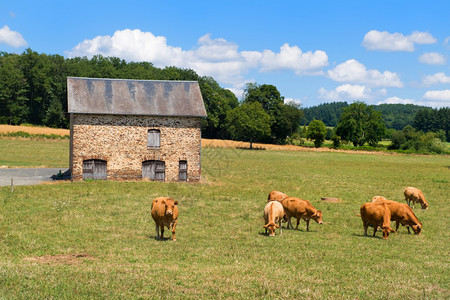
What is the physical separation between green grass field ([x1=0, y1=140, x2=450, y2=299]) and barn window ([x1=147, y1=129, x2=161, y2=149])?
10875 mm

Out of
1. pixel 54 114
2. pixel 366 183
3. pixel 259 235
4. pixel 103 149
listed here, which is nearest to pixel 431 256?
pixel 259 235

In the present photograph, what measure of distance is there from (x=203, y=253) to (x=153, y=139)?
25690 mm

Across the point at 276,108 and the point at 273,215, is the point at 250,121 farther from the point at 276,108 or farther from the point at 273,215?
the point at 273,215

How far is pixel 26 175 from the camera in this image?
38.9m

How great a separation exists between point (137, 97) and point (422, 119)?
15934 centimetres

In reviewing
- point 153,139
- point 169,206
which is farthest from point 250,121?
point 169,206

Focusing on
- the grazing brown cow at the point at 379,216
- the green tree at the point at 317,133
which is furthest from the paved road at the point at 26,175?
the green tree at the point at 317,133

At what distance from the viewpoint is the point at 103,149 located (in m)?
37.4

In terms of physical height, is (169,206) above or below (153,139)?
below

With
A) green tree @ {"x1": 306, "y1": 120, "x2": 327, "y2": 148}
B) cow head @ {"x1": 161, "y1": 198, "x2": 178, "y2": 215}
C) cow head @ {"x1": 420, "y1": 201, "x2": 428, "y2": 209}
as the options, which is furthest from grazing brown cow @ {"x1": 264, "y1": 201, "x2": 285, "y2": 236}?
green tree @ {"x1": 306, "y1": 120, "x2": 327, "y2": 148}

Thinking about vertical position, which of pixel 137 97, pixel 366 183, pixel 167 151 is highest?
pixel 137 97

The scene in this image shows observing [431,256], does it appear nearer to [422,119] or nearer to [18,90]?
[18,90]

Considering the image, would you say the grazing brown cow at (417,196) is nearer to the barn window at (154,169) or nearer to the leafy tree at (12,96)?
the barn window at (154,169)

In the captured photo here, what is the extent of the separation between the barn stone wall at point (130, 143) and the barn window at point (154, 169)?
0.32 m
